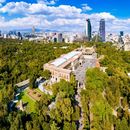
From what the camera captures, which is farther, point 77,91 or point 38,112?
point 77,91

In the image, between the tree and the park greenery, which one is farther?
the tree

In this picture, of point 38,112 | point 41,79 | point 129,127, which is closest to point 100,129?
point 129,127

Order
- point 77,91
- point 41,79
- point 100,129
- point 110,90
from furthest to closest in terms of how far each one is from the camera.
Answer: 1. point 41,79
2. point 77,91
3. point 110,90
4. point 100,129

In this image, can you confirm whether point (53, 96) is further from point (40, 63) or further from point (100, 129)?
point (40, 63)

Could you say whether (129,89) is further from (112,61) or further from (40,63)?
(40,63)

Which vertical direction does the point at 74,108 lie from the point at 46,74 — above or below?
below

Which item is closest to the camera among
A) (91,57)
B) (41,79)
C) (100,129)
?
(100,129)

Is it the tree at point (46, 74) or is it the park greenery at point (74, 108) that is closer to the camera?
the park greenery at point (74, 108)

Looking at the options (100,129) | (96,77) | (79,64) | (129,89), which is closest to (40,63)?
(79,64)

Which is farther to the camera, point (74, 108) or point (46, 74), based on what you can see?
point (46, 74)
